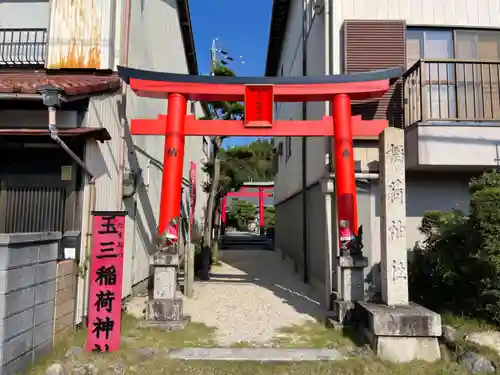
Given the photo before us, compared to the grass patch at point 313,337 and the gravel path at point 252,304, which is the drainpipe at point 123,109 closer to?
the gravel path at point 252,304

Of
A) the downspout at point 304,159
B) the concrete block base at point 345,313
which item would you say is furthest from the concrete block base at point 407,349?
the downspout at point 304,159

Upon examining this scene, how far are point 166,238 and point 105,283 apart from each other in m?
1.88

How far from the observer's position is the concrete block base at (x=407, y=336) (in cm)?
544

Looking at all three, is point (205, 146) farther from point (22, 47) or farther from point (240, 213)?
point (240, 213)

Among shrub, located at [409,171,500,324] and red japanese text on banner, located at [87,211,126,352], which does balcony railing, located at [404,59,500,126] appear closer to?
shrub, located at [409,171,500,324]

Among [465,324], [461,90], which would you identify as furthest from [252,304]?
[461,90]

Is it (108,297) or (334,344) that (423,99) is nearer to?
(334,344)

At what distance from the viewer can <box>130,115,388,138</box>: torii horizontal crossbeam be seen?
809 centimetres

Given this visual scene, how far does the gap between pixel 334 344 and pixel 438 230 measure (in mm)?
2954

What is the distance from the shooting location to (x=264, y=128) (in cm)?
812

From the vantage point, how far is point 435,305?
6.98 meters

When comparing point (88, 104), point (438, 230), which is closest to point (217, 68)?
point (88, 104)

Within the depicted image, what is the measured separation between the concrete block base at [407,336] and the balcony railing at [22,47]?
27.2 feet

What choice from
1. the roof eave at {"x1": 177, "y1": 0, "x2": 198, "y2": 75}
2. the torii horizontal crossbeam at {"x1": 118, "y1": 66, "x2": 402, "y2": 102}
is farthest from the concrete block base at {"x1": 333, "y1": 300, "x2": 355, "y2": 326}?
the roof eave at {"x1": 177, "y1": 0, "x2": 198, "y2": 75}
